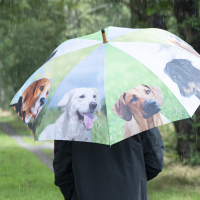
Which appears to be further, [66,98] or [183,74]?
[183,74]

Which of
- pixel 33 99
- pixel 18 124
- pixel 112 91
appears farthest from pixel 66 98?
pixel 18 124

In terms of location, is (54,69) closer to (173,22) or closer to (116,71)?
(116,71)

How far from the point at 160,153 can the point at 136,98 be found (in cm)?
61

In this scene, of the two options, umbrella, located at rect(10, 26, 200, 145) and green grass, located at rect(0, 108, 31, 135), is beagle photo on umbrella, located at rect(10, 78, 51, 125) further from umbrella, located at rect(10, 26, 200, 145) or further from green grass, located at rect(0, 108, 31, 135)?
green grass, located at rect(0, 108, 31, 135)

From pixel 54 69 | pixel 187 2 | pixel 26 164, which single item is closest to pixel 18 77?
pixel 26 164

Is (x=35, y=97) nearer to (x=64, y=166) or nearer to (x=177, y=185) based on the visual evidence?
(x=64, y=166)

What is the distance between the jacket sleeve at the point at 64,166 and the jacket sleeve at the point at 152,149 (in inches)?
21.3

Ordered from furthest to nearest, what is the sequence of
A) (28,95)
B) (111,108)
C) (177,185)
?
(177,185) < (28,95) < (111,108)

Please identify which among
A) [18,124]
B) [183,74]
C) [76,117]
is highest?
[183,74]

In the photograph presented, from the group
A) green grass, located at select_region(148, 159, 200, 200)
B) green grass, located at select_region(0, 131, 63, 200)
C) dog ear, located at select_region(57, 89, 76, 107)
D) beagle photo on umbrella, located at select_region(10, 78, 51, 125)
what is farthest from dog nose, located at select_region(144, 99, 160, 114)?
green grass, located at select_region(0, 131, 63, 200)

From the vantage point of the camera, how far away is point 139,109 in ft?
6.23

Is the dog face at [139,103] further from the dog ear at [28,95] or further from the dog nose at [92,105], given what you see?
the dog ear at [28,95]

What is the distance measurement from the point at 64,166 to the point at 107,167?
35 cm

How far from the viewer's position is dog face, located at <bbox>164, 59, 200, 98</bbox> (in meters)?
2.07
